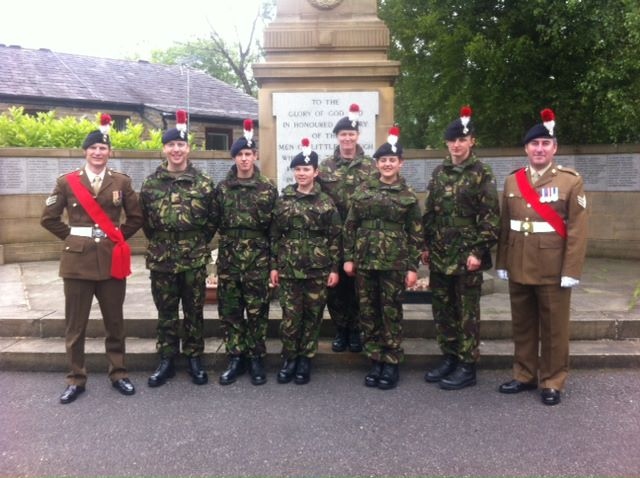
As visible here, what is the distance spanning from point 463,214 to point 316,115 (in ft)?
7.50

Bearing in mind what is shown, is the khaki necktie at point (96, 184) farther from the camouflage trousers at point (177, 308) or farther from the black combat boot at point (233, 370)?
the black combat boot at point (233, 370)

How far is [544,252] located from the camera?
355cm

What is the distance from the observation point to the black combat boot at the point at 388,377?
3.86m

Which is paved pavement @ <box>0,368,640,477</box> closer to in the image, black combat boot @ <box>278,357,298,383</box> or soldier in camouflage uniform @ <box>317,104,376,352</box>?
black combat boot @ <box>278,357,298,383</box>

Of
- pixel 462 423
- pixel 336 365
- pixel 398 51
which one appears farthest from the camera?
pixel 398 51

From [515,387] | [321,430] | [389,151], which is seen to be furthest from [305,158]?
[515,387]

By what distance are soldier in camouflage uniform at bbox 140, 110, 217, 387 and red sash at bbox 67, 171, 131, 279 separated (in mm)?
175

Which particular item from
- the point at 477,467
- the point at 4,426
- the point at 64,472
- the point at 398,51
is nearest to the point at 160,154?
the point at 398,51

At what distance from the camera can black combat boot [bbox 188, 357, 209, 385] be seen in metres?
3.96

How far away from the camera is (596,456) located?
2.92 meters

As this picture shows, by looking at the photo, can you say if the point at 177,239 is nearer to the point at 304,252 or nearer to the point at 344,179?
the point at 304,252

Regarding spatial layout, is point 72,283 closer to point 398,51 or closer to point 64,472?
point 64,472

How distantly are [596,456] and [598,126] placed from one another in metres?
6.80

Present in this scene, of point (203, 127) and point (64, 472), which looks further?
point (203, 127)
